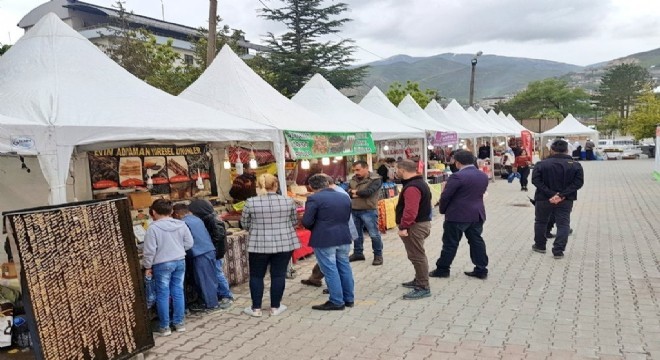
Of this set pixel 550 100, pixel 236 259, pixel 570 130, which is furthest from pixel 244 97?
pixel 550 100

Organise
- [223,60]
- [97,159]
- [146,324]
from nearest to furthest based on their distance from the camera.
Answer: [146,324] < [97,159] < [223,60]

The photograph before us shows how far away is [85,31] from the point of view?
1658 inches

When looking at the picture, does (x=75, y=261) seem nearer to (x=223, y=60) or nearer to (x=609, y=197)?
(x=223, y=60)

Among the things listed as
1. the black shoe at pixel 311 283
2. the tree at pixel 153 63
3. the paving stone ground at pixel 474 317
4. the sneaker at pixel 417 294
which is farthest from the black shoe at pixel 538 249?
the tree at pixel 153 63

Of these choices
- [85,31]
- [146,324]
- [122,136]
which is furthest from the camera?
[85,31]

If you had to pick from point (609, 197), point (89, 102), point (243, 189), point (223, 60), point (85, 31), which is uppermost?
point (85, 31)

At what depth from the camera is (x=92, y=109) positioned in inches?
191

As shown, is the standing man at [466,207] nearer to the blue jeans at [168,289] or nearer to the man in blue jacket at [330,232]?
the man in blue jacket at [330,232]

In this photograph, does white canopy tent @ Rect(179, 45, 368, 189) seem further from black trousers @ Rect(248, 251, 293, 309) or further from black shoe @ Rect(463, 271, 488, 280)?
black shoe @ Rect(463, 271, 488, 280)

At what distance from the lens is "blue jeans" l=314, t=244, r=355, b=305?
16.6ft

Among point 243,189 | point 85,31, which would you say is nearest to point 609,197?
point 243,189

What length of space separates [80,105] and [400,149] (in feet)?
39.0

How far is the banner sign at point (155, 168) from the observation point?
22.8 ft

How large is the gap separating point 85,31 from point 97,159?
41928 mm
